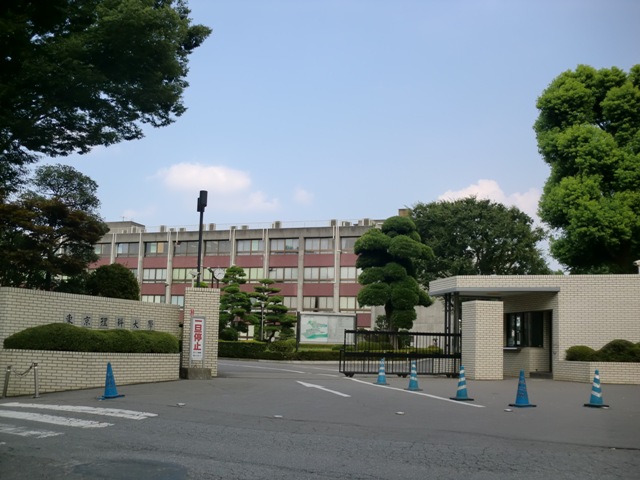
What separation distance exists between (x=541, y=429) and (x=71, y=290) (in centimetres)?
2520

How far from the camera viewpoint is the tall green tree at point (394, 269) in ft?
156

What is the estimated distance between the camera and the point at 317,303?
73.7m

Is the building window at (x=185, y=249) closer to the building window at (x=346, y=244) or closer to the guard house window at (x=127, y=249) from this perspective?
the guard house window at (x=127, y=249)

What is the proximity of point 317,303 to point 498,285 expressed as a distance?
156 ft

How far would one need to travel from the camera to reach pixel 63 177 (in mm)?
39812

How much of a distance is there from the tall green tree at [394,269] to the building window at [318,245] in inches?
912

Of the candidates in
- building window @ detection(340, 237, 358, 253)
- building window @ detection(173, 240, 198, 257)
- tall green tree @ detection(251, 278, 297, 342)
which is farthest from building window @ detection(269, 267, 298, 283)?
tall green tree @ detection(251, 278, 297, 342)

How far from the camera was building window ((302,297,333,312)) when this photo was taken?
7306 cm

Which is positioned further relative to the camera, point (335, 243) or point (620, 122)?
point (335, 243)

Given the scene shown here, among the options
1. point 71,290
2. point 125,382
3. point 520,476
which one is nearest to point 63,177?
point 71,290

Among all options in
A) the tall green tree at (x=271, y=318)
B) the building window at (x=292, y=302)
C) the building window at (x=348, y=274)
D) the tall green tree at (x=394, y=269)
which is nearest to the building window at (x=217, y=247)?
the building window at (x=292, y=302)

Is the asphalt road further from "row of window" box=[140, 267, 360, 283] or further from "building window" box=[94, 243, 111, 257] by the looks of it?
"building window" box=[94, 243, 111, 257]

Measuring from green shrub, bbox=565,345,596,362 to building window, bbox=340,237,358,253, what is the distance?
48.1 m

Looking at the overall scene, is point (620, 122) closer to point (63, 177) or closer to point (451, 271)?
point (451, 271)
